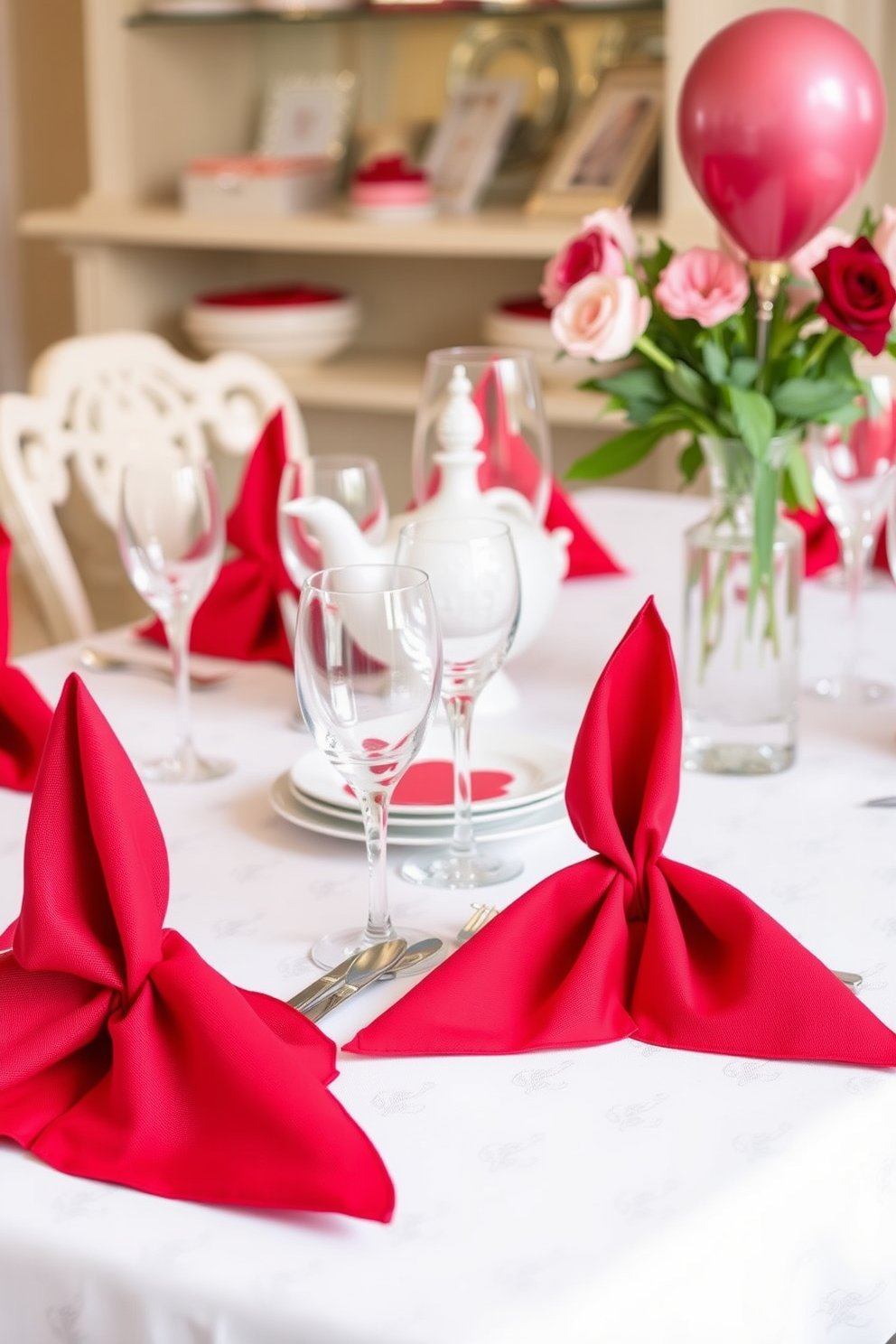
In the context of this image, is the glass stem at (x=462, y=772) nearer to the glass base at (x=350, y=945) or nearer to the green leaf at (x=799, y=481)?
the glass base at (x=350, y=945)

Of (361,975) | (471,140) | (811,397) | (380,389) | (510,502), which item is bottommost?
(380,389)

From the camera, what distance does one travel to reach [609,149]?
2.70 meters

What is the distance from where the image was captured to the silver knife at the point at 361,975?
767 mm

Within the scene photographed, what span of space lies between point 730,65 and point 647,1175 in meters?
0.80

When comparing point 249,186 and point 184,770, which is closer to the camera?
point 184,770

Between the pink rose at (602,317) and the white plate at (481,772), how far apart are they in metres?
0.26

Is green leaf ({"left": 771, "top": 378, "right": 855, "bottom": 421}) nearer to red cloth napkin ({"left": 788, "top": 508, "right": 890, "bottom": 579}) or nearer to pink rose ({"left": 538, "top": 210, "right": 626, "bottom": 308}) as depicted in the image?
pink rose ({"left": 538, "top": 210, "right": 626, "bottom": 308})

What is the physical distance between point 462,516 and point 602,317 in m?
0.18

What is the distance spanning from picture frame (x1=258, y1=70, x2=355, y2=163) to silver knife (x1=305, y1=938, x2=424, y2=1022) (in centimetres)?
245

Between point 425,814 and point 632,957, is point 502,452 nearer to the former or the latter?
point 425,814

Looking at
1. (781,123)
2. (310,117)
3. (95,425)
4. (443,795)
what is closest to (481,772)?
(443,795)

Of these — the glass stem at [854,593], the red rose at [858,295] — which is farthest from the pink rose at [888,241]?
the glass stem at [854,593]

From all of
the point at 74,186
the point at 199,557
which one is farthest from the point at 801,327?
the point at 74,186

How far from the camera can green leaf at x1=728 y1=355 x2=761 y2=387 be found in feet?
3.71
